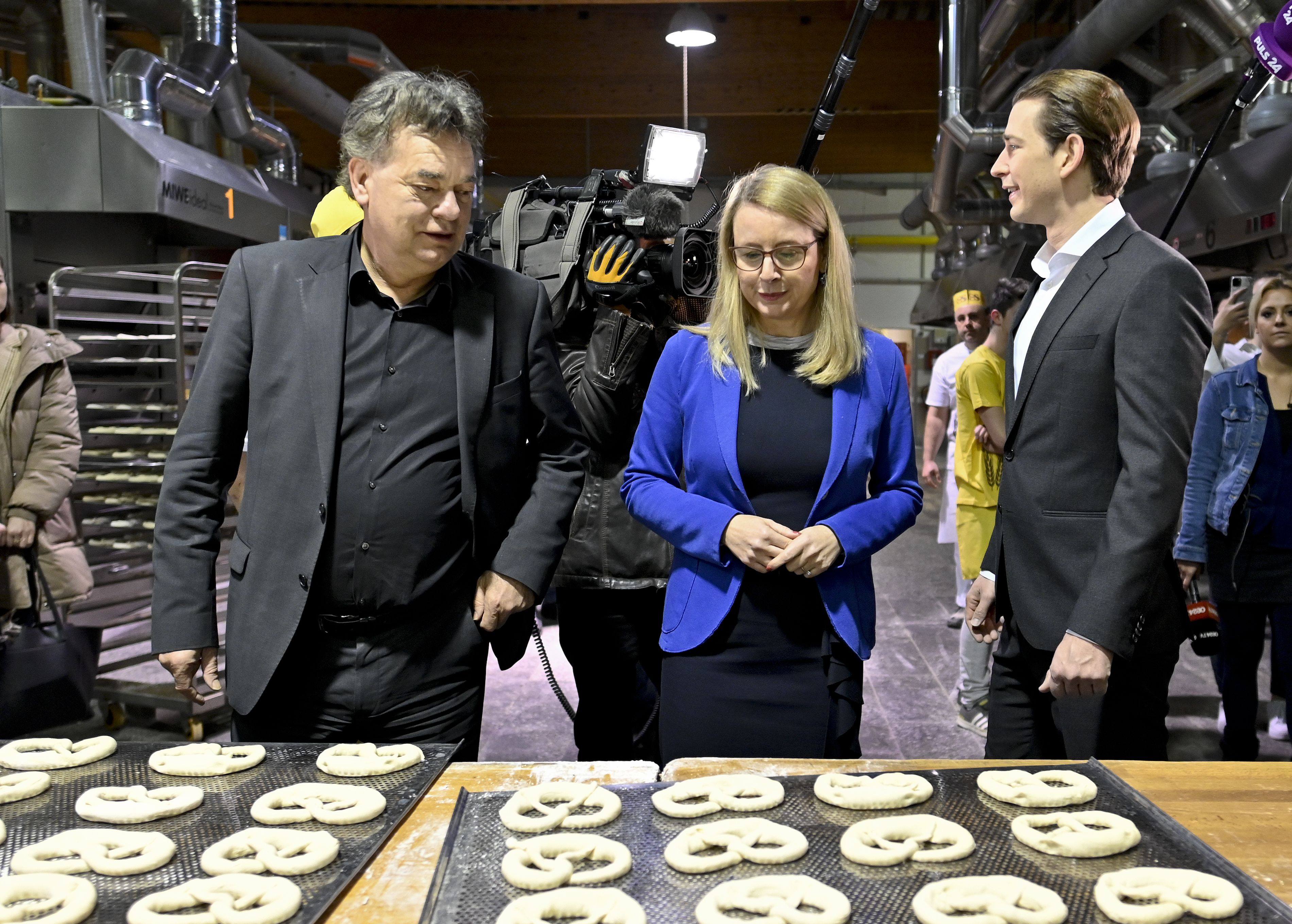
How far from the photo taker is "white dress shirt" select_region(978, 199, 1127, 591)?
1.49 metres

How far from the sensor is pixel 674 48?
7.41 m

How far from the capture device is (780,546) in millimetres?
1515

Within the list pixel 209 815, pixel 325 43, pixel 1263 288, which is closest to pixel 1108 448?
pixel 209 815

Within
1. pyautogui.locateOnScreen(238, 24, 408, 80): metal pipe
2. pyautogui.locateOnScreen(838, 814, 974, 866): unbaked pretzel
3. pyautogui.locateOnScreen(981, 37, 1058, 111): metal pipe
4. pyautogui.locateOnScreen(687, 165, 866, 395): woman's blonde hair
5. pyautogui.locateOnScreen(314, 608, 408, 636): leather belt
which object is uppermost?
pyautogui.locateOnScreen(238, 24, 408, 80): metal pipe

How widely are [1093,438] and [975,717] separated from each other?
2.41 meters

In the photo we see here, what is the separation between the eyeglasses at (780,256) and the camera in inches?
61.9

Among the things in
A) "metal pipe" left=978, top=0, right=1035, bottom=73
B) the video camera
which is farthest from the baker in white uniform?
the video camera

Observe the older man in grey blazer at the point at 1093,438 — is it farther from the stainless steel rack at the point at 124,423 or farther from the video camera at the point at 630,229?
the stainless steel rack at the point at 124,423

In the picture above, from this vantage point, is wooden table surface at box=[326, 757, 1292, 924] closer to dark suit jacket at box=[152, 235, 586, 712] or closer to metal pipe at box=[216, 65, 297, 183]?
dark suit jacket at box=[152, 235, 586, 712]

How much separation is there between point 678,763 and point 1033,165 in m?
1.02

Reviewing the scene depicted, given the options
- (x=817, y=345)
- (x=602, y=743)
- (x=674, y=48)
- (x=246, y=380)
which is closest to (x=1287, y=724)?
(x=602, y=743)

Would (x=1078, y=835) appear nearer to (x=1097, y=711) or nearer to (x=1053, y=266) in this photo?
(x=1097, y=711)

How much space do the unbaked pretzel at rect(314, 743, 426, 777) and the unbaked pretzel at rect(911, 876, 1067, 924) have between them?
668mm

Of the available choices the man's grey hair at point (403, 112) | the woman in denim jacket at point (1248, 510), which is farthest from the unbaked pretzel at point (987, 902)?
the woman in denim jacket at point (1248, 510)
